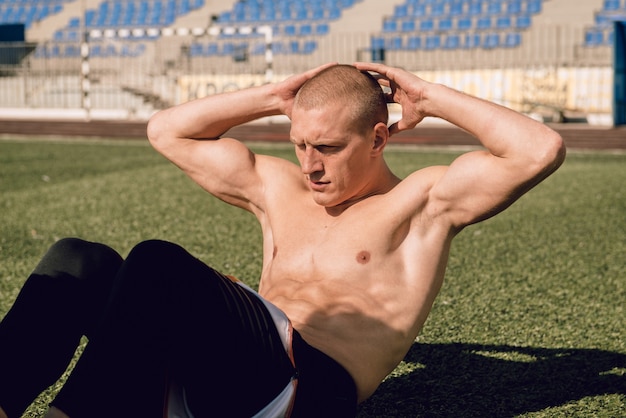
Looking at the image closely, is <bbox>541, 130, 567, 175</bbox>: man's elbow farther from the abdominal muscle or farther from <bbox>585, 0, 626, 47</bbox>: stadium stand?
<bbox>585, 0, 626, 47</bbox>: stadium stand

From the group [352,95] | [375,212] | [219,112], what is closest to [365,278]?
[375,212]

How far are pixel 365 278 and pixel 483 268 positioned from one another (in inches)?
98.1

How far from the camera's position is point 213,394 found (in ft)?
5.98

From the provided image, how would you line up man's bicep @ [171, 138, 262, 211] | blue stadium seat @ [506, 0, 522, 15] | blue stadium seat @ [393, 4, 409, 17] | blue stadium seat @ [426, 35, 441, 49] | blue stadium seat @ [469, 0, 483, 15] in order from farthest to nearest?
1. blue stadium seat @ [393, 4, 409, 17]
2. blue stadium seat @ [469, 0, 483, 15]
3. blue stadium seat @ [506, 0, 522, 15]
4. blue stadium seat @ [426, 35, 441, 49]
5. man's bicep @ [171, 138, 262, 211]

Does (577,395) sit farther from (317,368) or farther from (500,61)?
(500,61)

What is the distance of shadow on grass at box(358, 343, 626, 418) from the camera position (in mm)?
2609

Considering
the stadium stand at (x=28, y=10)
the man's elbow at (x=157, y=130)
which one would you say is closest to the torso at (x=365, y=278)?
the man's elbow at (x=157, y=130)

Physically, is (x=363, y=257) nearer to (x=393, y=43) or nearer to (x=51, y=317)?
(x=51, y=317)

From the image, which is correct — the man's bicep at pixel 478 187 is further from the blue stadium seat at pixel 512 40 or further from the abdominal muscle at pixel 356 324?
the blue stadium seat at pixel 512 40

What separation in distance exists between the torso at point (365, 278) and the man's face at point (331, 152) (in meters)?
0.08

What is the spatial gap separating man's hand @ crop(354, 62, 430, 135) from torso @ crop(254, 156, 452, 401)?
7.6 inches

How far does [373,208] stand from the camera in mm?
2334

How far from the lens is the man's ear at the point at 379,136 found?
231cm

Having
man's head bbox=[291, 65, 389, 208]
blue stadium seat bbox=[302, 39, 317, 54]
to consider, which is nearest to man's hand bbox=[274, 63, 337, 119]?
man's head bbox=[291, 65, 389, 208]
